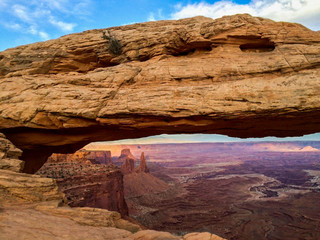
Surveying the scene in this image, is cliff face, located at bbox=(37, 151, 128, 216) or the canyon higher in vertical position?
the canyon

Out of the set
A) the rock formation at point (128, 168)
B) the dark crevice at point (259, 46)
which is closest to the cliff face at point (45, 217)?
the dark crevice at point (259, 46)

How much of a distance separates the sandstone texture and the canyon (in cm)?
5

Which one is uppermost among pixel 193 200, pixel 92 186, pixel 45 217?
pixel 45 217

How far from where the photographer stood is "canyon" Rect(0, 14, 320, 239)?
335 inches

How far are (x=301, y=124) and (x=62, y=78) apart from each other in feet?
41.1

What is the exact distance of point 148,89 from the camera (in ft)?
33.9

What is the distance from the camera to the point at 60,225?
5.49 metres

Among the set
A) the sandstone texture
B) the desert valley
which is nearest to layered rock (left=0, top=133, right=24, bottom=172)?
the sandstone texture

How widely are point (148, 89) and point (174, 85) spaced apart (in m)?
1.25

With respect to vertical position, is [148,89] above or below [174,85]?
below

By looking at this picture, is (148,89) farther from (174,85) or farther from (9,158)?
(9,158)

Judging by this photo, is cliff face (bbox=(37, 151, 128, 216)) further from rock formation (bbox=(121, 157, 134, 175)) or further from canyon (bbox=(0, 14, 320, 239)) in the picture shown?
rock formation (bbox=(121, 157, 134, 175))

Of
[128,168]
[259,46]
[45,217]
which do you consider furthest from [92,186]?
[128,168]

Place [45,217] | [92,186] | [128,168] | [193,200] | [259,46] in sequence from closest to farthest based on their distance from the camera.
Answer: [45,217]
[259,46]
[92,186]
[193,200]
[128,168]
